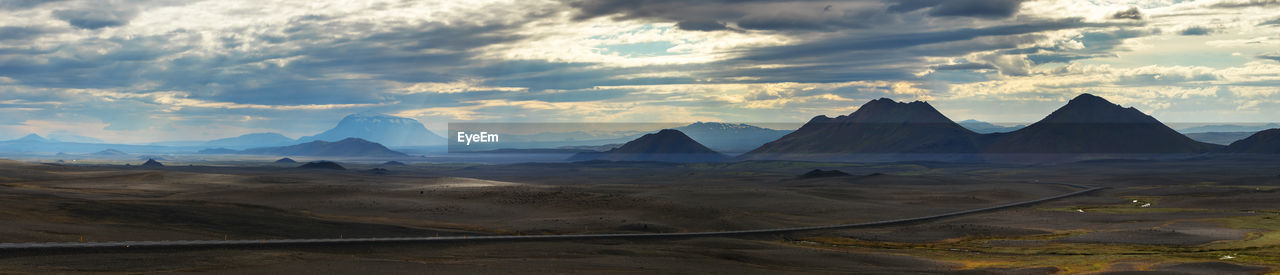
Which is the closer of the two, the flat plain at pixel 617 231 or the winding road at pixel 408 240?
the winding road at pixel 408 240

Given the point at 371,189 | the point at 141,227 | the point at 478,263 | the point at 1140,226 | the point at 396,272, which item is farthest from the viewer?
the point at 371,189

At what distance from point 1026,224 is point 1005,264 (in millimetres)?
41696

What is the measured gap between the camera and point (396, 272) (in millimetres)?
47656

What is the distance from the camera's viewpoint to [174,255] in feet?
164

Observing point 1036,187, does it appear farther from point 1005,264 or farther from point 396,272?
point 396,272

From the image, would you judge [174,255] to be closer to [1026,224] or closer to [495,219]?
[495,219]

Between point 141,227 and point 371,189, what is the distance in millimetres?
59502

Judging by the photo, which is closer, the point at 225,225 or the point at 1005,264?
the point at 1005,264

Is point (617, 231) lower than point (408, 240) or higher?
lower

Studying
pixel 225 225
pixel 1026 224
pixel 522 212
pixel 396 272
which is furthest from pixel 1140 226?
pixel 225 225

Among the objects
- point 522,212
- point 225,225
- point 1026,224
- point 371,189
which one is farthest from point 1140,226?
point 371,189

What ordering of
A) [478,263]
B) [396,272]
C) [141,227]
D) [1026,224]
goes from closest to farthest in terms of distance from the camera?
1. [396,272]
2. [478,263]
3. [141,227]
4. [1026,224]

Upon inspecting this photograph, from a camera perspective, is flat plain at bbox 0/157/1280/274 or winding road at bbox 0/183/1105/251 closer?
winding road at bbox 0/183/1105/251

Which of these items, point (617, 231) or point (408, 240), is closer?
point (408, 240)
